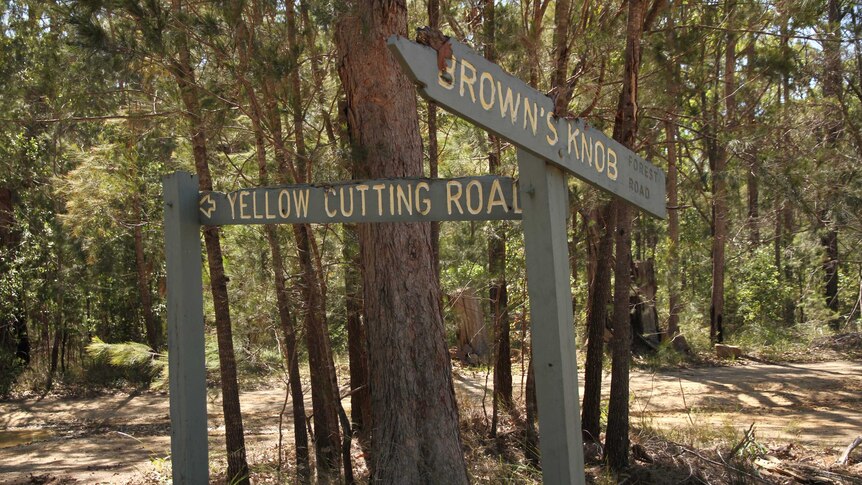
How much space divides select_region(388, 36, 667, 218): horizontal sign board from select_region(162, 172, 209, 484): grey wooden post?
2009 millimetres

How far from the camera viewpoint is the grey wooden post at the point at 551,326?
99.5 inches

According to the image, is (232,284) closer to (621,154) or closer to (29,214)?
(621,154)

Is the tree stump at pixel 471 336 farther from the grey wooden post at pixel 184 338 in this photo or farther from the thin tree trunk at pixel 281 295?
the grey wooden post at pixel 184 338

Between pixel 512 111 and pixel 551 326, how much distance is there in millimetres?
718

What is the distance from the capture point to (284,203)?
3658 mm

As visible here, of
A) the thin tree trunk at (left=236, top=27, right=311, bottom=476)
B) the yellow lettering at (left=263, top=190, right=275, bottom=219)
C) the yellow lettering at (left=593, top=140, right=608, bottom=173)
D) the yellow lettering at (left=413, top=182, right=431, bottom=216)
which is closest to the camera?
the yellow lettering at (left=593, top=140, right=608, bottom=173)

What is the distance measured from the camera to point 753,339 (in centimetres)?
1955

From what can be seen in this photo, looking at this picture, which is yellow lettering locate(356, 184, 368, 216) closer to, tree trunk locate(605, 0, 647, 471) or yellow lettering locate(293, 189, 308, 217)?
yellow lettering locate(293, 189, 308, 217)

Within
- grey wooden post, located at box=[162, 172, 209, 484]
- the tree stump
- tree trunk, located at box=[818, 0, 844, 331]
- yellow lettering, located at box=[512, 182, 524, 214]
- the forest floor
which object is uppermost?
tree trunk, located at box=[818, 0, 844, 331]

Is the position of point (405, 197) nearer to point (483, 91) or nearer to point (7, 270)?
point (483, 91)

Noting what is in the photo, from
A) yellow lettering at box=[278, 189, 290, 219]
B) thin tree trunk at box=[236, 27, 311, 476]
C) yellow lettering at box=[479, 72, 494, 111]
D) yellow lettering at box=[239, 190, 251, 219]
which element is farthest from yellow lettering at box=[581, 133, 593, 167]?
thin tree trunk at box=[236, 27, 311, 476]

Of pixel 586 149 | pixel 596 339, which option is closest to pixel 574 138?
pixel 586 149

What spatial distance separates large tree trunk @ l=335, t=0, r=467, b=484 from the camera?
5539 millimetres

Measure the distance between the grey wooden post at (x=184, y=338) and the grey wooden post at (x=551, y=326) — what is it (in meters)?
1.99
